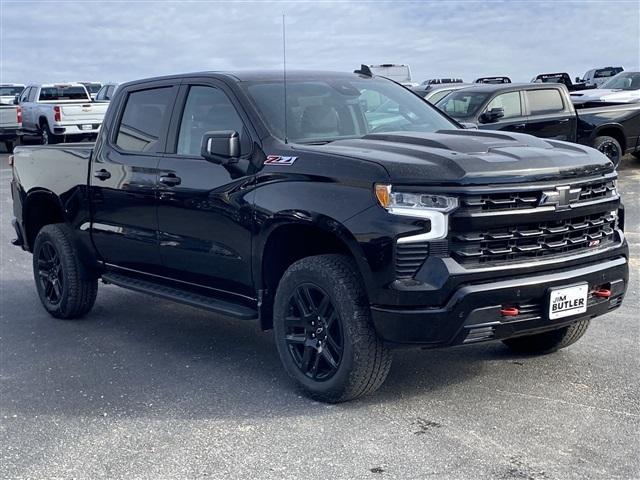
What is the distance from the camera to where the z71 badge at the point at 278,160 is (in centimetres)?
511

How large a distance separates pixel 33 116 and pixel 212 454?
24.7 metres

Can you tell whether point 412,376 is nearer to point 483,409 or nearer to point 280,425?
point 483,409

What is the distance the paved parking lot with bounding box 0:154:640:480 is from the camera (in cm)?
421

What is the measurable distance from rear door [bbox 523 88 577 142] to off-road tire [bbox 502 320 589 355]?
9.46 m

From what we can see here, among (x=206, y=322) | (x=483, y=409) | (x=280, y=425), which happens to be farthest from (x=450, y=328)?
(x=206, y=322)

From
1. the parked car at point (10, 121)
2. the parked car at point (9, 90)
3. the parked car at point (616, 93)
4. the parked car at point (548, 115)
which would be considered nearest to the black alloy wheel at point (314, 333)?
the parked car at point (548, 115)

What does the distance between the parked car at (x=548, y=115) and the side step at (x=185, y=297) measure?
27.7ft

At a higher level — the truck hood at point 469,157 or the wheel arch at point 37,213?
the truck hood at point 469,157

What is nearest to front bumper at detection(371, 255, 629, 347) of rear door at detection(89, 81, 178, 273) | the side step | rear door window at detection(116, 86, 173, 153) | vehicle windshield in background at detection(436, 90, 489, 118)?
the side step

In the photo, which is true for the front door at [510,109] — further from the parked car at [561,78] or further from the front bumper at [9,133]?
the front bumper at [9,133]

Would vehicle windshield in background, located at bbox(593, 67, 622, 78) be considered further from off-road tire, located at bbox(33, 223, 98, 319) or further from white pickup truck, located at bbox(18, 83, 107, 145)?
off-road tire, located at bbox(33, 223, 98, 319)

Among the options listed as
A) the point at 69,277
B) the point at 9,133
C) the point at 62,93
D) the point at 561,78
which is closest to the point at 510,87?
the point at 69,277

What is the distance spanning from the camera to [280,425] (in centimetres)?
476

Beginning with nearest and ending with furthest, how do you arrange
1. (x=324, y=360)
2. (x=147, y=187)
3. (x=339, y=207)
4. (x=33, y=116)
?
(x=339, y=207), (x=324, y=360), (x=147, y=187), (x=33, y=116)
